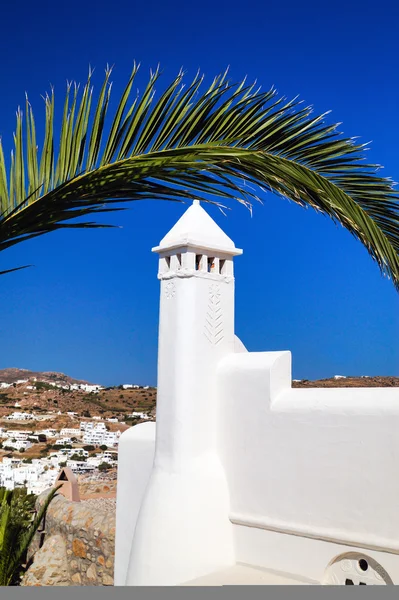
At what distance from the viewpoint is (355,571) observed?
5422 mm

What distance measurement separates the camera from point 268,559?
6.08m

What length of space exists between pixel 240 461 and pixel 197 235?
2524mm

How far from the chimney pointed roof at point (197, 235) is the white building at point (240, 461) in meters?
0.02

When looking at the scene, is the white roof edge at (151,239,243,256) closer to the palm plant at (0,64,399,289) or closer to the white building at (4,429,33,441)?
the palm plant at (0,64,399,289)

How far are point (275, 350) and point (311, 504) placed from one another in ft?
5.19

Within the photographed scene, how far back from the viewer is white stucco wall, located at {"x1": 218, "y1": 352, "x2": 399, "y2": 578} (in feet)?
17.4

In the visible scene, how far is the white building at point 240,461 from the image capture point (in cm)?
539

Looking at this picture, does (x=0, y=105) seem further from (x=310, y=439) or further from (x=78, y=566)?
(x=78, y=566)

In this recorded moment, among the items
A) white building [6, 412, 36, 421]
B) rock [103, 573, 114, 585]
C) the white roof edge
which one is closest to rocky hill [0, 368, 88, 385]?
white building [6, 412, 36, 421]

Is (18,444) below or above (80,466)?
above

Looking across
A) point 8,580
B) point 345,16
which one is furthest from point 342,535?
point 345,16

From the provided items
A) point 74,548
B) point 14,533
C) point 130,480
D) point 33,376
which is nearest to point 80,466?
point 33,376

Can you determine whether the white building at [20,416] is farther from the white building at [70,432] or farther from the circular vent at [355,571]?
the circular vent at [355,571]

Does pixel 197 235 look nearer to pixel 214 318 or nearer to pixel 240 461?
pixel 214 318
